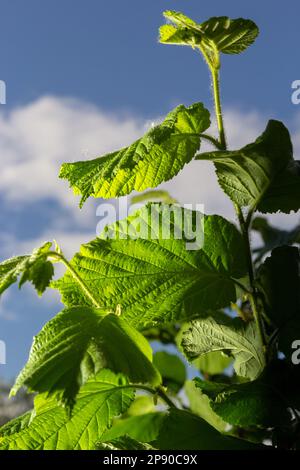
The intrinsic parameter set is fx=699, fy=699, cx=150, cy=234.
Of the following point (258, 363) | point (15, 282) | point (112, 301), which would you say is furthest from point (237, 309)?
point (15, 282)

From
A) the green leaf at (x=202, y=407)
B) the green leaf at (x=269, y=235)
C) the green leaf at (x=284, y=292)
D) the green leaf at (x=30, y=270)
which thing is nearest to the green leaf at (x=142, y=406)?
the green leaf at (x=202, y=407)

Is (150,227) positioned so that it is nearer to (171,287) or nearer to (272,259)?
(171,287)

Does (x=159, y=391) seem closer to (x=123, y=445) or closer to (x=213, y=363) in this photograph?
(x=123, y=445)

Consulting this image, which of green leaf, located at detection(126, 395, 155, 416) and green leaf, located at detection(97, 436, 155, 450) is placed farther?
green leaf, located at detection(126, 395, 155, 416)

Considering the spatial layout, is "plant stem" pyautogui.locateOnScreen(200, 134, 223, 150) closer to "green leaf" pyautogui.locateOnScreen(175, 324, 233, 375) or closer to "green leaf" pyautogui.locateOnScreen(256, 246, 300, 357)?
"green leaf" pyautogui.locateOnScreen(256, 246, 300, 357)

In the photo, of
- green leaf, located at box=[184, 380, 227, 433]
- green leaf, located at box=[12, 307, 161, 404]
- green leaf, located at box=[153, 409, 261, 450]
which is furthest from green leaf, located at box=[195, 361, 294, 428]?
green leaf, located at box=[184, 380, 227, 433]

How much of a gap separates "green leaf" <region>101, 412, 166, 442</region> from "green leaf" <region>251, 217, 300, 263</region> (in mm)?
437

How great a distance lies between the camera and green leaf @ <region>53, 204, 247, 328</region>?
44.6 inches

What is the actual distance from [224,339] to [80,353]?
1.13ft

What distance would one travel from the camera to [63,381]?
88 centimetres

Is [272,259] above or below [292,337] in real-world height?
above

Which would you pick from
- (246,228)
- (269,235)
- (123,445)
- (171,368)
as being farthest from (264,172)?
(171,368)

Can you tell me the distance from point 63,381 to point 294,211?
20.2 inches
